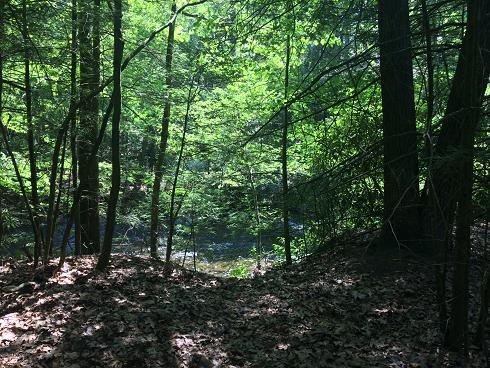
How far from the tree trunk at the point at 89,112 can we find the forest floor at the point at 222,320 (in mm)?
1981

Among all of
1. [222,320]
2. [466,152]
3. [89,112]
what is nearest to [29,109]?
[89,112]

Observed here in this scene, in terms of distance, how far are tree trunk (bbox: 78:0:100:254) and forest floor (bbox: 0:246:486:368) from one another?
1.98m

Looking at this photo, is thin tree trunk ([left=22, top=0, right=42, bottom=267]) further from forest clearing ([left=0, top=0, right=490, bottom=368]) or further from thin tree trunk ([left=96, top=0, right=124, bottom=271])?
thin tree trunk ([left=96, top=0, right=124, bottom=271])

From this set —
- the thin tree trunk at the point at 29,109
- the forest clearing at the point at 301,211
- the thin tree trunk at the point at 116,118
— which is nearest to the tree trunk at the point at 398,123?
the forest clearing at the point at 301,211

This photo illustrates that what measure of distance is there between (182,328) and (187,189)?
7.48 metres

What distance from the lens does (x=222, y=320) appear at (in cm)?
588

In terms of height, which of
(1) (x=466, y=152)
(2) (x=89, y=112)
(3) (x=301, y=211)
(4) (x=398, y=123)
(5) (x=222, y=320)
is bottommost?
(5) (x=222, y=320)

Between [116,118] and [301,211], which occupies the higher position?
[116,118]

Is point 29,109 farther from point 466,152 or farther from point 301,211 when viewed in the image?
point 466,152

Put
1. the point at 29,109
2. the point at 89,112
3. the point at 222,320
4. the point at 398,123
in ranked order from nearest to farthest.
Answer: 1. the point at 222,320
2. the point at 29,109
3. the point at 398,123
4. the point at 89,112

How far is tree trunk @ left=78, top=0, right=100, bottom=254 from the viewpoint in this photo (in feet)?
23.1

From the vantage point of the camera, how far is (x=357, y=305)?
5941 mm

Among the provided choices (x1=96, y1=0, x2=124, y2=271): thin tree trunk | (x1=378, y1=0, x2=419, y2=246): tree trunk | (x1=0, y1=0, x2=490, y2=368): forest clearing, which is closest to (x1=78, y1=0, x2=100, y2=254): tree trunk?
(x1=0, y1=0, x2=490, y2=368): forest clearing

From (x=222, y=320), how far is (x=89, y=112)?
179 inches
